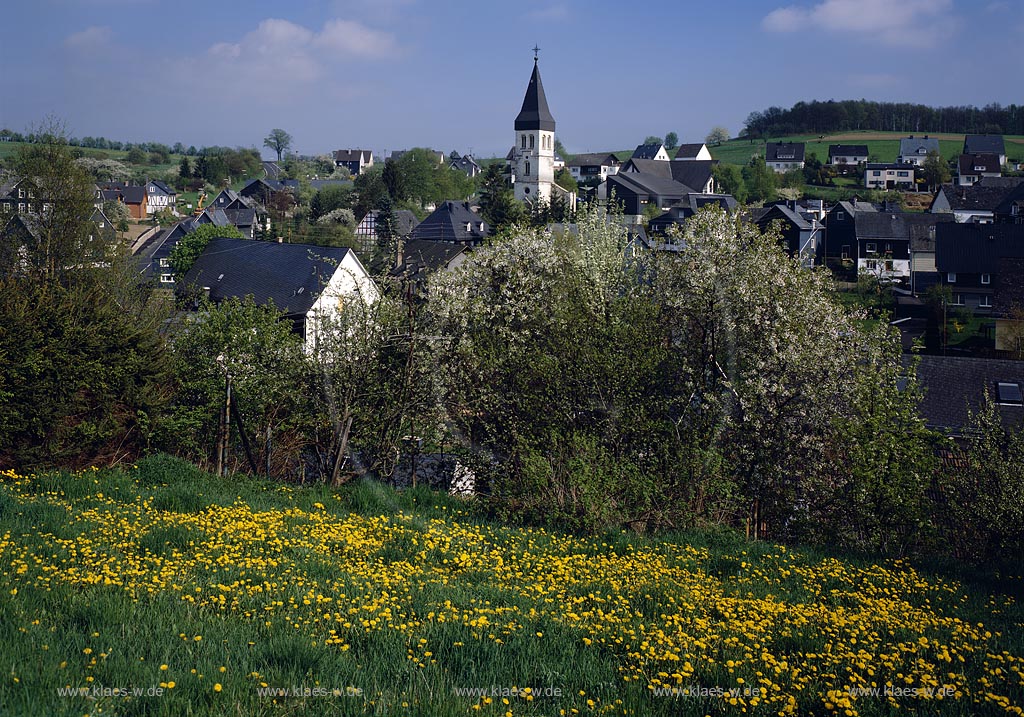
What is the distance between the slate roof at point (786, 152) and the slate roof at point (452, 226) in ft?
228

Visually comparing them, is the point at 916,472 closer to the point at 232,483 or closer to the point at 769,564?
the point at 769,564

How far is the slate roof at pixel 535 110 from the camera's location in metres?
95.8

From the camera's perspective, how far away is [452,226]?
283ft

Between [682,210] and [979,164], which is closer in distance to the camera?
[682,210]

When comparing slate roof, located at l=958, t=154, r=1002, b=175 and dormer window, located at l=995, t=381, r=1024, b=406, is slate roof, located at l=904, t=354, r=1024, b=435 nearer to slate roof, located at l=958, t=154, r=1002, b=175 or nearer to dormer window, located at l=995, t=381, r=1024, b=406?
dormer window, located at l=995, t=381, r=1024, b=406

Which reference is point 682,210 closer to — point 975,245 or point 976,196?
point 976,196

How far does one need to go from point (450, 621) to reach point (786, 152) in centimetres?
14350

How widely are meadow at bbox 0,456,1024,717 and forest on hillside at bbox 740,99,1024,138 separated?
176 meters

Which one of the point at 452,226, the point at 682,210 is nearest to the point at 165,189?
the point at 452,226

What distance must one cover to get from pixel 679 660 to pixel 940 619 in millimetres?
3577

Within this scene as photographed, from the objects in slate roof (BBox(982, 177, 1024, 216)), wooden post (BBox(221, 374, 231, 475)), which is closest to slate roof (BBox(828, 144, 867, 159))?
slate roof (BBox(982, 177, 1024, 216))

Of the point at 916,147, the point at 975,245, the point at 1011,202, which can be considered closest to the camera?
the point at 975,245

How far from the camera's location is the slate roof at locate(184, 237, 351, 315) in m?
41.7

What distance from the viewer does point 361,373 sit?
16.1 m
